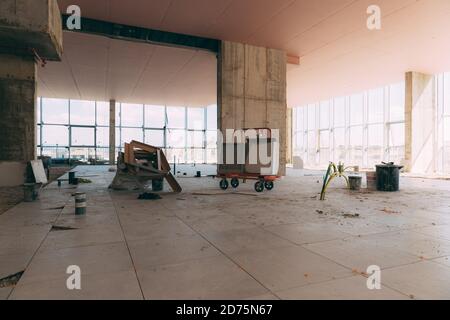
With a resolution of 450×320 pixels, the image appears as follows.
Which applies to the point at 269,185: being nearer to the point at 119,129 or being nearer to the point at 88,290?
the point at 88,290

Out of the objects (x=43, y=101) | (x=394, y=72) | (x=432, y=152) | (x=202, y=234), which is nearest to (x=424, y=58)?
(x=394, y=72)

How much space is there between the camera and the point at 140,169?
7605mm

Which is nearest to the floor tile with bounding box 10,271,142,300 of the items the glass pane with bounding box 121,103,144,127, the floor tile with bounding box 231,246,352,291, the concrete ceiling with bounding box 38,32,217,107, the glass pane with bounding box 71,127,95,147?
the floor tile with bounding box 231,246,352,291

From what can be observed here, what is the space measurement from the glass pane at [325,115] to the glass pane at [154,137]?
14698mm

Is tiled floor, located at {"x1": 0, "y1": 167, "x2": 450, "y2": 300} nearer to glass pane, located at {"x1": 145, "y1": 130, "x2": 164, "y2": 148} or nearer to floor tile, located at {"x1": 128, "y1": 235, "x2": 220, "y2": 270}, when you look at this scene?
floor tile, located at {"x1": 128, "y1": 235, "x2": 220, "y2": 270}

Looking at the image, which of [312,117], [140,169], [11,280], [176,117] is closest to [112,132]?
[176,117]

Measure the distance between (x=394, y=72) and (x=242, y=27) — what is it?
10.3 m

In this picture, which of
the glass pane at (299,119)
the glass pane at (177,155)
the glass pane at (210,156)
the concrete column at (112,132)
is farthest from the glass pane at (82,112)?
the glass pane at (299,119)

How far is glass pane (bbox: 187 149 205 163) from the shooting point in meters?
27.2

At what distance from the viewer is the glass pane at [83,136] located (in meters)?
23.6

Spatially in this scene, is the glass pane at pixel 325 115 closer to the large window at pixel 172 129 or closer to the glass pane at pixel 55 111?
the large window at pixel 172 129

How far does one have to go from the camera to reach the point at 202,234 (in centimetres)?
353

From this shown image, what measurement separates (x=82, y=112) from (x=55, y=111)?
1959 millimetres
